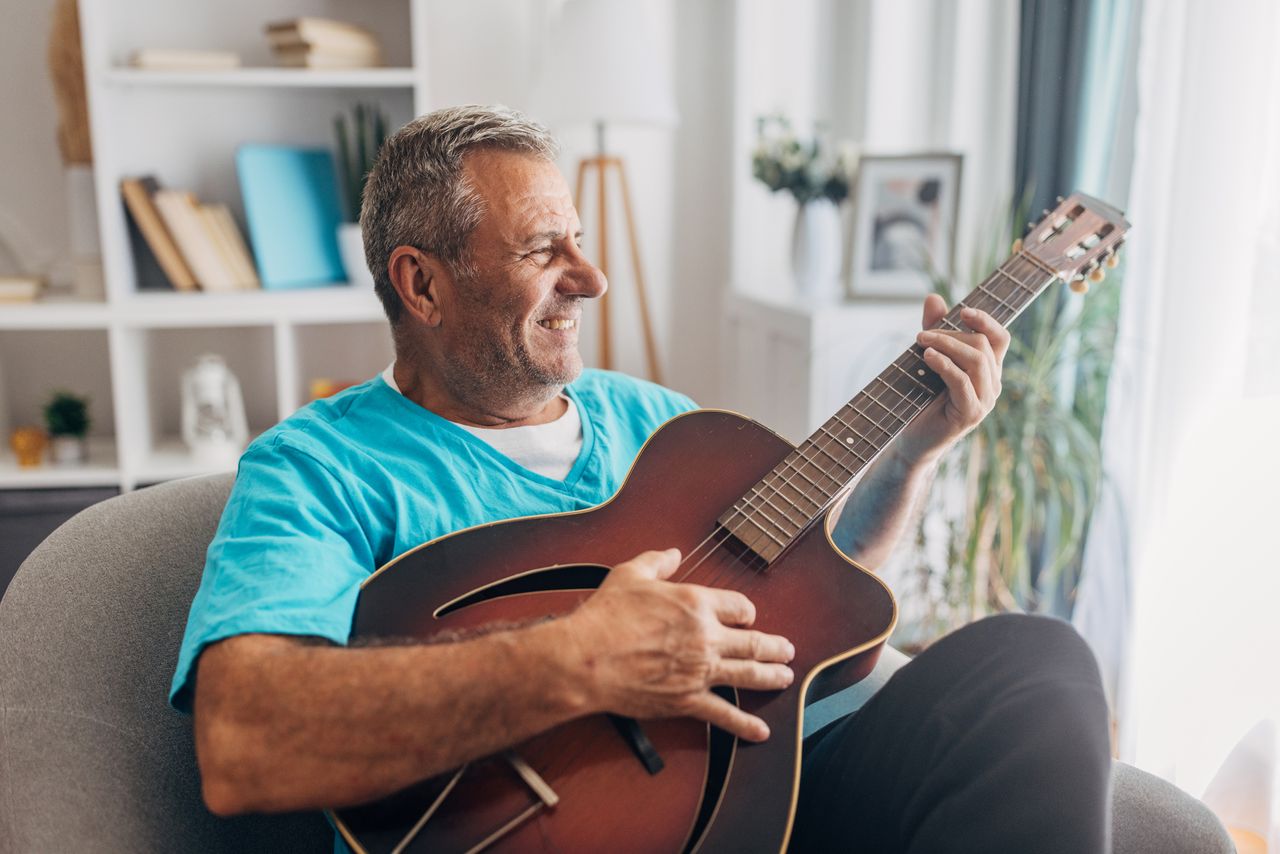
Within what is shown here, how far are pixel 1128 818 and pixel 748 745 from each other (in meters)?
0.40

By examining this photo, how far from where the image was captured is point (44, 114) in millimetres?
2572

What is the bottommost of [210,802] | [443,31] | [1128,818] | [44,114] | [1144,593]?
[1144,593]

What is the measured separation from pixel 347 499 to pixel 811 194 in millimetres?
1634

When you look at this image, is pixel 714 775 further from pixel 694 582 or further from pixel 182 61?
pixel 182 61

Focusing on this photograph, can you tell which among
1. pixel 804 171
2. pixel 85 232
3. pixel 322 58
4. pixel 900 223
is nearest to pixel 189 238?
pixel 85 232

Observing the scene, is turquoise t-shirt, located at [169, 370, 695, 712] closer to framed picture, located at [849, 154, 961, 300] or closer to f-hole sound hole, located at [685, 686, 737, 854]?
f-hole sound hole, located at [685, 686, 737, 854]

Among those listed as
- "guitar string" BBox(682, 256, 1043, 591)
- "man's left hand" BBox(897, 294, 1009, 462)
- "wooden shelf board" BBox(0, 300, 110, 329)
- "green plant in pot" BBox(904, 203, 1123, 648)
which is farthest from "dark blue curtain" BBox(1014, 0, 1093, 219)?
"wooden shelf board" BBox(0, 300, 110, 329)

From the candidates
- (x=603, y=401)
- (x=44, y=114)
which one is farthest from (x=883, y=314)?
(x=44, y=114)

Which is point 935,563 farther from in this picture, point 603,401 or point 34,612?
point 34,612

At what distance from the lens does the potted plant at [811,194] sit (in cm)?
244

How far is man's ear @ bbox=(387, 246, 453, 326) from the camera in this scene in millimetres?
1247

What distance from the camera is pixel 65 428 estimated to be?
8.18ft

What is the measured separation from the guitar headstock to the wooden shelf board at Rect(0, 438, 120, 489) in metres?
2.07

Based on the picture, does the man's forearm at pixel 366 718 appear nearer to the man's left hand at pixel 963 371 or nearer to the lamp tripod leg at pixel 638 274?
the man's left hand at pixel 963 371
